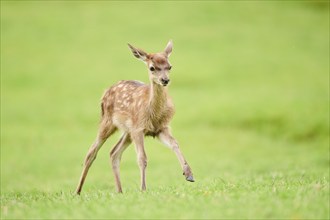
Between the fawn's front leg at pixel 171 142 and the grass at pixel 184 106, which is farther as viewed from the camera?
the fawn's front leg at pixel 171 142

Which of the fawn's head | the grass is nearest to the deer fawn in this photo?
the fawn's head

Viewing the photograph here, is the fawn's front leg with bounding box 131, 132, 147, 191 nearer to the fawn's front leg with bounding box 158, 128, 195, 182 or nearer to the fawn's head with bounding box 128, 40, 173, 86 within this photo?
the fawn's front leg with bounding box 158, 128, 195, 182

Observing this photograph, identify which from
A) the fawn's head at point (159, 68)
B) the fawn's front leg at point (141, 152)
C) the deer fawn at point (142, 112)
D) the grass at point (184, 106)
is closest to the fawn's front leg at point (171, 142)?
the deer fawn at point (142, 112)

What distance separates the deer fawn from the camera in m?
11.1

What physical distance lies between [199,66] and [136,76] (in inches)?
178

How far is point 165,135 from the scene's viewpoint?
1112cm

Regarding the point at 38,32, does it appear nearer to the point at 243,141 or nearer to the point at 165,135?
the point at 243,141

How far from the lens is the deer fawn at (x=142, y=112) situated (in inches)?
438

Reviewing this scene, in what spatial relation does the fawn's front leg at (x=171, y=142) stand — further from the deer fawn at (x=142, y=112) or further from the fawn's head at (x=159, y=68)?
the fawn's head at (x=159, y=68)

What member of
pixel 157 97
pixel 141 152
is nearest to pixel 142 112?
pixel 157 97

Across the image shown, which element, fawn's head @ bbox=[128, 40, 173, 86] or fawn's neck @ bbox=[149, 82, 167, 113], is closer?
fawn's head @ bbox=[128, 40, 173, 86]

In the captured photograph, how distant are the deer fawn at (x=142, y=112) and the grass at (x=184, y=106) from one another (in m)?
0.80

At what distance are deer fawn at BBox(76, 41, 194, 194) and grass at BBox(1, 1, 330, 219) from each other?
0.80 metres

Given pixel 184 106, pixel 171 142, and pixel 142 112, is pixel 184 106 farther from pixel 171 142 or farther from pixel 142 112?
pixel 171 142
